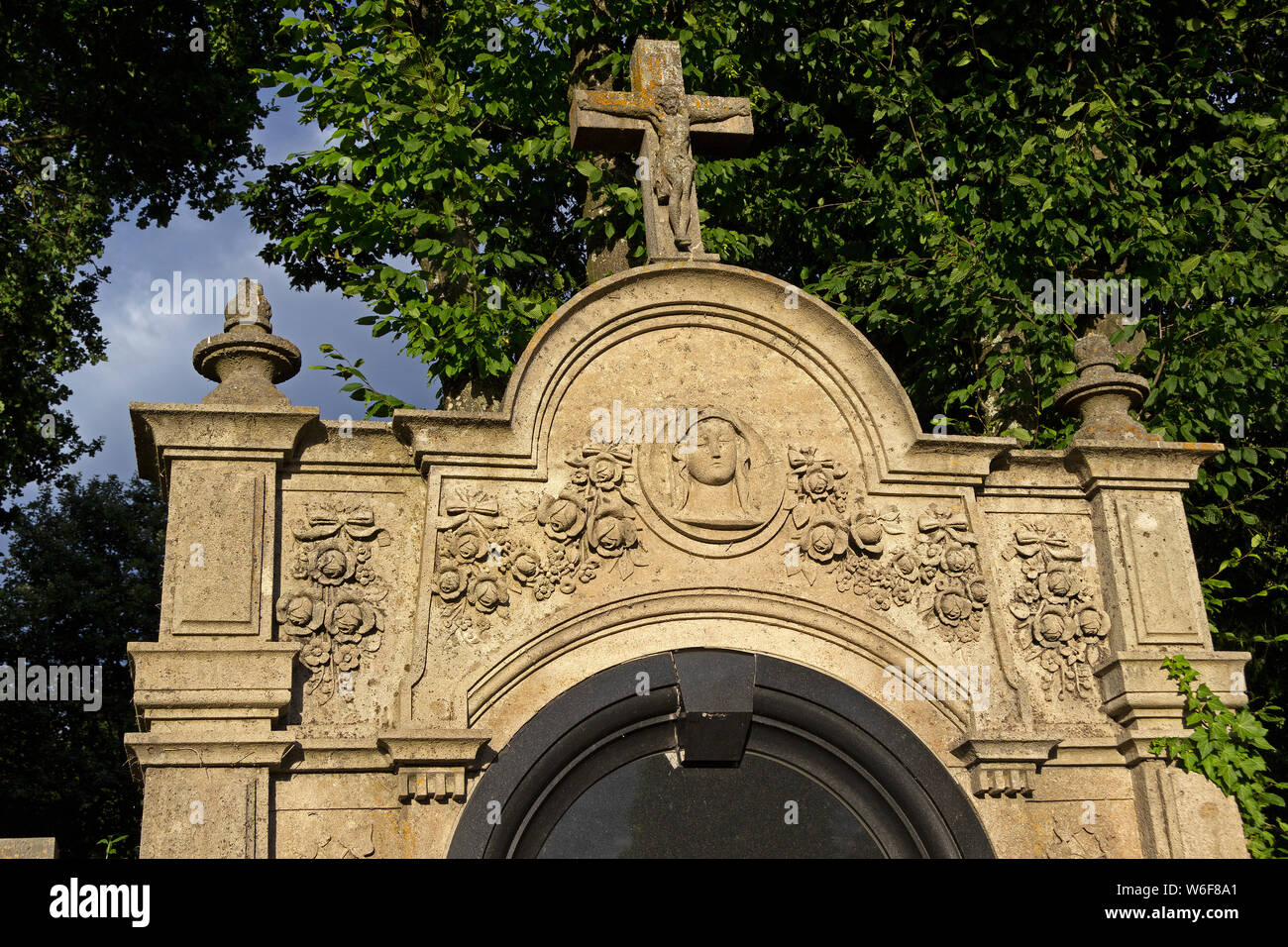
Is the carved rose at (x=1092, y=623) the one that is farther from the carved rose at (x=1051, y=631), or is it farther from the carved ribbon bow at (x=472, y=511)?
the carved ribbon bow at (x=472, y=511)

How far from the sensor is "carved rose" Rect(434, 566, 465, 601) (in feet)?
20.8

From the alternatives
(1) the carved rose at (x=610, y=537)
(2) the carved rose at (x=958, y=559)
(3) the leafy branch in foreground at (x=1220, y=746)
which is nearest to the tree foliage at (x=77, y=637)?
(1) the carved rose at (x=610, y=537)

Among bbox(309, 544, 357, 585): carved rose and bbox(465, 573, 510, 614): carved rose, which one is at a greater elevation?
bbox(309, 544, 357, 585): carved rose

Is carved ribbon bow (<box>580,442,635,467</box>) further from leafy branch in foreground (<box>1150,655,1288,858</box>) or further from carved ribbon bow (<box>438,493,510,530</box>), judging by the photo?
leafy branch in foreground (<box>1150,655,1288,858</box>)

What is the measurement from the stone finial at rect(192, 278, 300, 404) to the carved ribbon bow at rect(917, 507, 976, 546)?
3197mm

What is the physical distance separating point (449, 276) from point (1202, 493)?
568 centimetres

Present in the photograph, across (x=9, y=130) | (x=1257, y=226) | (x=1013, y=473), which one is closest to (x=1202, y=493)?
(x=1257, y=226)

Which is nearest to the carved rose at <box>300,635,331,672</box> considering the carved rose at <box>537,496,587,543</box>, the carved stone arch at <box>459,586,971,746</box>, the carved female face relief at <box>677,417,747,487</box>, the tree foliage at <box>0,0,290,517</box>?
the carved stone arch at <box>459,586,971,746</box>

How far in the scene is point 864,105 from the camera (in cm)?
1070

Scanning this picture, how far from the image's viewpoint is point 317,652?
6.20 m

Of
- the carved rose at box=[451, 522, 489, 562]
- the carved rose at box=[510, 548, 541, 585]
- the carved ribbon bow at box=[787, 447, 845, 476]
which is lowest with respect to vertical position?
the carved rose at box=[510, 548, 541, 585]

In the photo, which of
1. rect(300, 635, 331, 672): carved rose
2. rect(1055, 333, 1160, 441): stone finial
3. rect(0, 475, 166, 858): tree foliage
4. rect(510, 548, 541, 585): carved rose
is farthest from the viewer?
rect(0, 475, 166, 858): tree foliage

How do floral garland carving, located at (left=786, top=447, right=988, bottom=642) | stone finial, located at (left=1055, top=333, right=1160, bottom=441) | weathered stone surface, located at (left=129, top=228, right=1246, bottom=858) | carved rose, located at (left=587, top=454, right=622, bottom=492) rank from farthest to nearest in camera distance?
stone finial, located at (left=1055, top=333, right=1160, bottom=441)
floral garland carving, located at (left=786, top=447, right=988, bottom=642)
carved rose, located at (left=587, top=454, right=622, bottom=492)
weathered stone surface, located at (left=129, top=228, right=1246, bottom=858)
